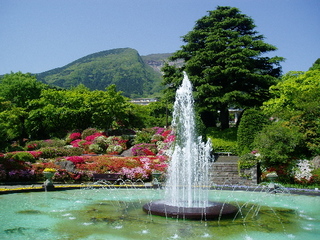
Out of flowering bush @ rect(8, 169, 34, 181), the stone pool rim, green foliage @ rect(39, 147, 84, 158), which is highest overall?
green foliage @ rect(39, 147, 84, 158)

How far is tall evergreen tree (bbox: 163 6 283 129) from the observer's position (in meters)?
25.9

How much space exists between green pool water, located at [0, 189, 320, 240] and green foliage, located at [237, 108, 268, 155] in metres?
8.68

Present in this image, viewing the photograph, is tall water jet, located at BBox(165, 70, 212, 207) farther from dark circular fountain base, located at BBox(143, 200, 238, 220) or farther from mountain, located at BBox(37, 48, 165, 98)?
mountain, located at BBox(37, 48, 165, 98)

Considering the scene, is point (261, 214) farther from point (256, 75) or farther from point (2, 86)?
point (2, 86)

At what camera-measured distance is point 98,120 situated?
113 feet

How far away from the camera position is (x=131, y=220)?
888 centimetres

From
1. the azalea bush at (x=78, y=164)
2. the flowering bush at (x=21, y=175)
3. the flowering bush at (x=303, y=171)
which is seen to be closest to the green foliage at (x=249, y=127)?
the flowering bush at (x=303, y=171)

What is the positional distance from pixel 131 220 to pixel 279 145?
10.8 meters

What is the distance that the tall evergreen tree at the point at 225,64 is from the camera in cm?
2594

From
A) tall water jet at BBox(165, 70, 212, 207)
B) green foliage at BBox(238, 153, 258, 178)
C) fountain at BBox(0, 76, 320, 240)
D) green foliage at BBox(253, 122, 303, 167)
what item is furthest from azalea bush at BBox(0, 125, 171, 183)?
green foliage at BBox(253, 122, 303, 167)

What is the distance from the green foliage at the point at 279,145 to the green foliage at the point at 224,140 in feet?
21.5

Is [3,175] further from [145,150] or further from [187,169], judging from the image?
[145,150]

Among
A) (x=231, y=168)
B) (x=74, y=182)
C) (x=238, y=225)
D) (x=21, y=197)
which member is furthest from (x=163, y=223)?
(x=231, y=168)

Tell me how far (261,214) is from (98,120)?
26538 mm
